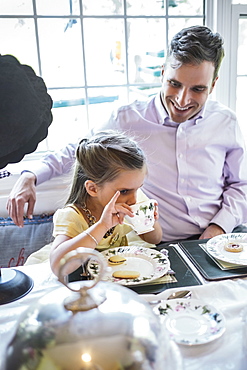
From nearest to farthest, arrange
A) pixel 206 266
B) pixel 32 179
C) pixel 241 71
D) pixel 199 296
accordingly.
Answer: pixel 199 296
pixel 206 266
pixel 32 179
pixel 241 71

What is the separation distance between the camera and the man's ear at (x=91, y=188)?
126 centimetres

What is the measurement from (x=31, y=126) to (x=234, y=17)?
1.84 meters

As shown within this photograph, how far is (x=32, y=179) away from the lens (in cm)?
147

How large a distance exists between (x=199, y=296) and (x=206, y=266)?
0.50 feet

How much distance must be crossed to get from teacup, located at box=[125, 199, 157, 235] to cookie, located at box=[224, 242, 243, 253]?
0.26 m

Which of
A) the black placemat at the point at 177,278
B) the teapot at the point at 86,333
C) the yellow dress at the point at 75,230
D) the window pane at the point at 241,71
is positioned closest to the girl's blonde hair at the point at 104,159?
the yellow dress at the point at 75,230

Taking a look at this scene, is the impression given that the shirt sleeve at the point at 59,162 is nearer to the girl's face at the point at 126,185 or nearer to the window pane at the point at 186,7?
the girl's face at the point at 126,185

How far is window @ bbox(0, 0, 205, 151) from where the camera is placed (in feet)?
6.86

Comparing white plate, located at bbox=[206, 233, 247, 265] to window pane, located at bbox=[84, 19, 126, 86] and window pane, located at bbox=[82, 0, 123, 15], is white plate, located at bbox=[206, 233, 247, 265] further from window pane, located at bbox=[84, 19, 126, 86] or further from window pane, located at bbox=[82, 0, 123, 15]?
window pane, located at bbox=[82, 0, 123, 15]

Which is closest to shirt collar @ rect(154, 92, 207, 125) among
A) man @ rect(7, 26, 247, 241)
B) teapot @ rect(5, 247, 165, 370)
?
man @ rect(7, 26, 247, 241)

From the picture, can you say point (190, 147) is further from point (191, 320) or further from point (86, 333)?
point (86, 333)

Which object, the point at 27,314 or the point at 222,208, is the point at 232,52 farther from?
the point at 27,314

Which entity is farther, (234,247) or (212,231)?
(212,231)

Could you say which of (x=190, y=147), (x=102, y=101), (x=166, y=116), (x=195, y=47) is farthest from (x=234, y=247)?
(x=102, y=101)
